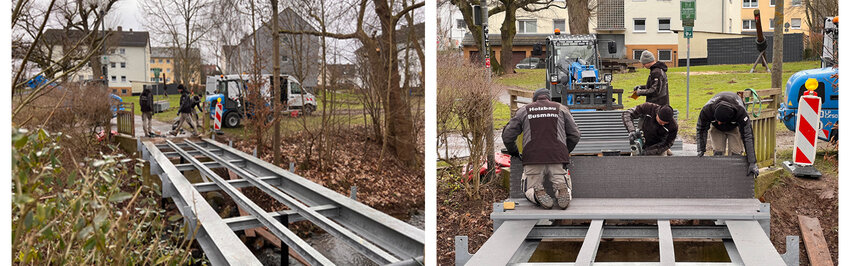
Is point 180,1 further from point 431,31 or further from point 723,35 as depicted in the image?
point 723,35

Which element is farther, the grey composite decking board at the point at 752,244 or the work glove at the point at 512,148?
the work glove at the point at 512,148

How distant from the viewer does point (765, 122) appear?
159 inches

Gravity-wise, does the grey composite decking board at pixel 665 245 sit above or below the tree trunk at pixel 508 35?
below

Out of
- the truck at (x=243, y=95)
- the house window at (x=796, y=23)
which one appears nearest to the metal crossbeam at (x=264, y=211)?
the truck at (x=243, y=95)

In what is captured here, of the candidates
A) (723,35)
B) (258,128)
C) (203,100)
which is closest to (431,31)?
(203,100)

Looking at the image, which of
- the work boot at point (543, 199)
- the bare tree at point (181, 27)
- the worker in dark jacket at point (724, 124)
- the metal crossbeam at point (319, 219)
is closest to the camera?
the metal crossbeam at point (319, 219)

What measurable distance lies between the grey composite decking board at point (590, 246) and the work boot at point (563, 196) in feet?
0.84

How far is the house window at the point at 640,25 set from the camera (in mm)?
4398

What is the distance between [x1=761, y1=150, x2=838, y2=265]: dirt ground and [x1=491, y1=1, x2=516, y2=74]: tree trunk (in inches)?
68.8

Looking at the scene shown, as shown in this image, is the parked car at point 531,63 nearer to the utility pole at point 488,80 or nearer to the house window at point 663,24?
the utility pole at point 488,80

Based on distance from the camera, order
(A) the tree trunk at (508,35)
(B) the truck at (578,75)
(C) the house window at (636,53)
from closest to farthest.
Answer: (A) the tree trunk at (508,35)
(C) the house window at (636,53)
(B) the truck at (578,75)

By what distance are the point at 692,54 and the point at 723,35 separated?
1.17 ft

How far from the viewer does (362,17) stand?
4.05 meters

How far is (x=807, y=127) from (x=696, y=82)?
0.90 metres
